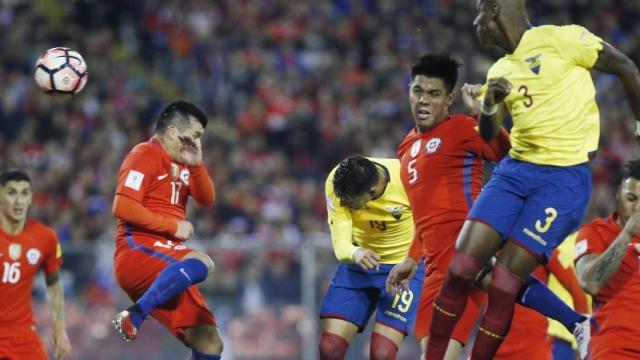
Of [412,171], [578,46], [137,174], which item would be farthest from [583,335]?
[137,174]

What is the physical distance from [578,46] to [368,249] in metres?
2.16

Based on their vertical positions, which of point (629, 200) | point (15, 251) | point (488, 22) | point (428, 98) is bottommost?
point (15, 251)

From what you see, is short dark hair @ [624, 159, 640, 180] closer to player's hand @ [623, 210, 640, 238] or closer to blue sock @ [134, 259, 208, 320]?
player's hand @ [623, 210, 640, 238]

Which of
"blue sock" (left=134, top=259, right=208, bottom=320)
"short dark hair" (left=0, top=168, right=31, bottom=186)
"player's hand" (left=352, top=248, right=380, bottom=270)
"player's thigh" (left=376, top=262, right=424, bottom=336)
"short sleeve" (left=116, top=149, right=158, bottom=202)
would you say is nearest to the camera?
"player's hand" (left=352, top=248, right=380, bottom=270)

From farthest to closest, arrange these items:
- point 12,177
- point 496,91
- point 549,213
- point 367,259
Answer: point 12,177 → point 367,259 → point 549,213 → point 496,91

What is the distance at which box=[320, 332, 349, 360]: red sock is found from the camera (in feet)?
25.9

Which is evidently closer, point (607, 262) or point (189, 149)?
point (607, 262)

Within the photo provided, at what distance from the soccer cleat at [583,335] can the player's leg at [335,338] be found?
163 centimetres

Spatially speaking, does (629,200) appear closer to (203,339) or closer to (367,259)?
(367,259)

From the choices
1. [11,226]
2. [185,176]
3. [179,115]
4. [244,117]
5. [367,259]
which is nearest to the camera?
[367,259]

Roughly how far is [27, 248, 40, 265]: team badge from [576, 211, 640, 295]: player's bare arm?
4.37 meters

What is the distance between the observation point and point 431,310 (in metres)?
7.56

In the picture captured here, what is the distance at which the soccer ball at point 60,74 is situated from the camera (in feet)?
28.5

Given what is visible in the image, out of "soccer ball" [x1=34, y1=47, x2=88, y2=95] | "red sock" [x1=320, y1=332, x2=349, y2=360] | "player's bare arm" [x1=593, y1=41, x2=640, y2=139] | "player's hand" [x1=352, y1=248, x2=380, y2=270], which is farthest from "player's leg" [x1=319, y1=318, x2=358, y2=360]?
"soccer ball" [x1=34, y1=47, x2=88, y2=95]
